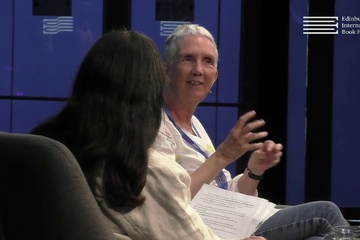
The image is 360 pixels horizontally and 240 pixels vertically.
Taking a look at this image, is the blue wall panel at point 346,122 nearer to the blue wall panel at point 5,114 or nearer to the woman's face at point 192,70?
the blue wall panel at point 5,114

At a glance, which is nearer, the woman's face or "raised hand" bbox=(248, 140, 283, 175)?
"raised hand" bbox=(248, 140, 283, 175)

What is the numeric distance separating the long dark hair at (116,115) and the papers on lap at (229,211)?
24.4 inches

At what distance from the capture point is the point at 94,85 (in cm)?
170

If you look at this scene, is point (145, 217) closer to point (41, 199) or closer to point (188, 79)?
point (41, 199)

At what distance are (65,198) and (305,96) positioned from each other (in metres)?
3.79

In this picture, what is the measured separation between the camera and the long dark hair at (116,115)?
1.60 m

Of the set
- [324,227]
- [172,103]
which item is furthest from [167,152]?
[324,227]

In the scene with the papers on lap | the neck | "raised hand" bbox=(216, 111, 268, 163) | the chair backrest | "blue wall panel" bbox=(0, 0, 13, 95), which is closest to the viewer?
the chair backrest

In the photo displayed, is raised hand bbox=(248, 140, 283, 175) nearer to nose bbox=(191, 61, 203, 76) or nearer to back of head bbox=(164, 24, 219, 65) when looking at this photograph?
nose bbox=(191, 61, 203, 76)

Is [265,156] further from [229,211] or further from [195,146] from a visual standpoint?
[229,211]

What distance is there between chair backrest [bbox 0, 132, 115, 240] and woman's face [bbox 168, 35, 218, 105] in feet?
4.69

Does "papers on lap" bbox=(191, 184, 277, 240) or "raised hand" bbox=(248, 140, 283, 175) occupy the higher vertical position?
"raised hand" bbox=(248, 140, 283, 175)

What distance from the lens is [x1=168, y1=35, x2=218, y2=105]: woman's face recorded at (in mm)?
2719

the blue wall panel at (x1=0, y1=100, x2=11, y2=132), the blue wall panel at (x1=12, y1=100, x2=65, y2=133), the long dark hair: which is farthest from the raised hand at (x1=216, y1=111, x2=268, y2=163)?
the blue wall panel at (x1=0, y1=100, x2=11, y2=132)
